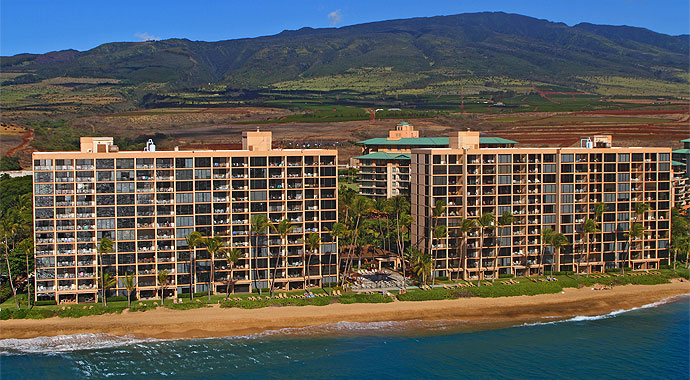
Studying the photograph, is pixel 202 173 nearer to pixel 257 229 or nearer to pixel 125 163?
pixel 125 163

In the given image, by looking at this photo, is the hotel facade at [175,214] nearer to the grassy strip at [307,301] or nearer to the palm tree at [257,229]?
the palm tree at [257,229]

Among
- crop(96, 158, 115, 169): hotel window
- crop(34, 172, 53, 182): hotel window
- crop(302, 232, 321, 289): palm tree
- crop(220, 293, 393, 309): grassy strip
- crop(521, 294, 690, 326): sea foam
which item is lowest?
crop(521, 294, 690, 326): sea foam

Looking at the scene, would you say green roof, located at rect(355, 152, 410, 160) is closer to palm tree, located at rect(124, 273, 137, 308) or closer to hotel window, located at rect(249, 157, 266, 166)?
hotel window, located at rect(249, 157, 266, 166)

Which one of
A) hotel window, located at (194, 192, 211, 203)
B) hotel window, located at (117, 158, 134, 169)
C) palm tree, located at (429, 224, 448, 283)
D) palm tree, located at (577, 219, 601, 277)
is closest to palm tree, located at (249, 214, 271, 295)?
hotel window, located at (194, 192, 211, 203)

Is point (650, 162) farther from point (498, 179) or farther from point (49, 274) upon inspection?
point (49, 274)

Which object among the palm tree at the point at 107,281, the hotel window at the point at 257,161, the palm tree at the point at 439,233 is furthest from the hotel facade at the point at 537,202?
the palm tree at the point at 107,281
